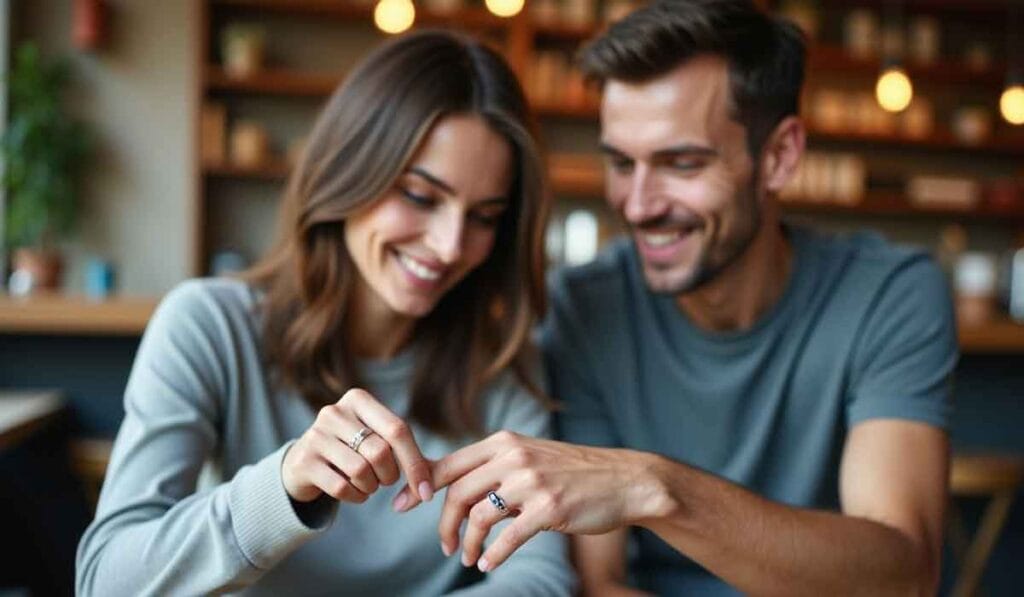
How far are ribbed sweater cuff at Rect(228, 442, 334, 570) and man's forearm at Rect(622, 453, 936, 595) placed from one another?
35 cm

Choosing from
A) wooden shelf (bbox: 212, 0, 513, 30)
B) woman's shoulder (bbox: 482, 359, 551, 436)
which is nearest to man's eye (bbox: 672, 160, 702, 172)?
woman's shoulder (bbox: 482, 359, 551, 436)

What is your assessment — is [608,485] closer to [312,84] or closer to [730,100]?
[730,100]

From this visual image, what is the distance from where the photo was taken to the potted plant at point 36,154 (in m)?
4.88

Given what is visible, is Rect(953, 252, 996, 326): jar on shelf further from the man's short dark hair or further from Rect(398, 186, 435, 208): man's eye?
Rect(398, 186, 435, 208): man's eye

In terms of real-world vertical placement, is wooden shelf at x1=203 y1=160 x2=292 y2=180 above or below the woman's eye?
above

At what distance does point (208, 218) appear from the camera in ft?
17.7

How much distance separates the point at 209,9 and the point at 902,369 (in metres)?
4.51

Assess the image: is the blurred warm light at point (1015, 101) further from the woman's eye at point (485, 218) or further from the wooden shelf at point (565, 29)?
the woman's eye at point (485, 218)

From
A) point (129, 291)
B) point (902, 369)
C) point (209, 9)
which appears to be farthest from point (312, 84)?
point (902, 369)

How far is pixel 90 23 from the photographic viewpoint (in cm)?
512

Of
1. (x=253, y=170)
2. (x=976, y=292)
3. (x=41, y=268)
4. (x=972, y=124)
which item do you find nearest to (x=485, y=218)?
(x=41, y=268)

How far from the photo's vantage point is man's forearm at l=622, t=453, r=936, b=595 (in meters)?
1.10

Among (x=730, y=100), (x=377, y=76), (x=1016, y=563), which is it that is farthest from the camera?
(x=1016, y=563)

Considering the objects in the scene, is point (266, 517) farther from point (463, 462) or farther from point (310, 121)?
point (310, 121)
